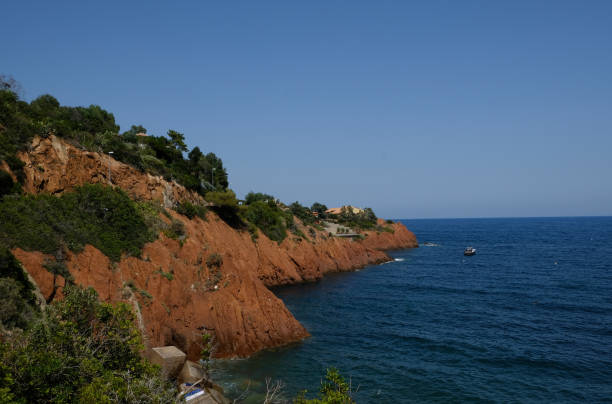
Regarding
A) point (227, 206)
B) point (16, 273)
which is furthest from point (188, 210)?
point (16, 273)

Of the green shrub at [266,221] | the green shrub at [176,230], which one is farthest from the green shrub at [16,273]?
the green shrub at [266,221]

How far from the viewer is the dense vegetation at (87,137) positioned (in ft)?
78.3

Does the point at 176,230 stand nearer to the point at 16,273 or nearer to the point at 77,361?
the point at 16,273

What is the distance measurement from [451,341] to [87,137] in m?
36.0

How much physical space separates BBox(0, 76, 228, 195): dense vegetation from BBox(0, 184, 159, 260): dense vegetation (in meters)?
2.97

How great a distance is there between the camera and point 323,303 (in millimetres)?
40594

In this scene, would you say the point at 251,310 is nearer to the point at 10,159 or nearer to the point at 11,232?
the point at 11,232

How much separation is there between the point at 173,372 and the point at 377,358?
14321mm

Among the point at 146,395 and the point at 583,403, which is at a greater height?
the point at 146,395

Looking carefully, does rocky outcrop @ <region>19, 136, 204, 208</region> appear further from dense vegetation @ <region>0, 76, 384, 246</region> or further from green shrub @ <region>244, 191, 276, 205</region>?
green shrub @ <region>244, 191, 276, 205</region>

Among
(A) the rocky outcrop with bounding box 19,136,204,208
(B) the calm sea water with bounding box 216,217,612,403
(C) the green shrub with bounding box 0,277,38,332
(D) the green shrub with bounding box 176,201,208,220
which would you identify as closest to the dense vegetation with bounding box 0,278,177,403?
(C) the green shrub with bounding box 0,277,38,332

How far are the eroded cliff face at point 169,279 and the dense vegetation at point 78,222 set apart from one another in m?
0.84

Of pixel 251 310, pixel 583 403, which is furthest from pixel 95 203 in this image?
pixel 583 403

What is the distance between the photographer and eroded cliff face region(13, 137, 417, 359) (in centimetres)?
2211
